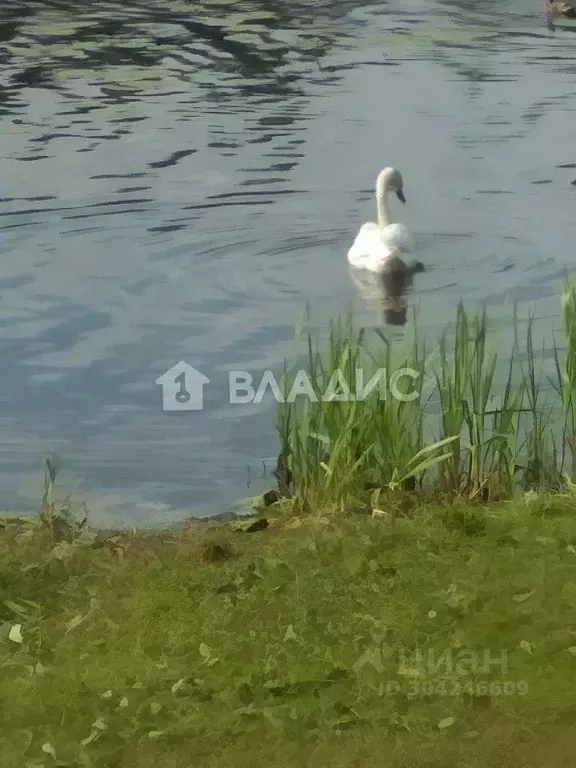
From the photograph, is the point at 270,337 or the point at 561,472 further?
the point at 270,337

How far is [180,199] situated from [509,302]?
3.25 feet

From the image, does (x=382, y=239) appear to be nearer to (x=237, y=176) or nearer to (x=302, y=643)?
(x=237, y=176)

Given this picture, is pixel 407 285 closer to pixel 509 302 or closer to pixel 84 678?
pixel 509 302

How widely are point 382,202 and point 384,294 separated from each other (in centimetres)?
25

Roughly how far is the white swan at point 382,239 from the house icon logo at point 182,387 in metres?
0.55

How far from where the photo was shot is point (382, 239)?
2943 mm

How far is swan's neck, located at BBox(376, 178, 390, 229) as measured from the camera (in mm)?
2871

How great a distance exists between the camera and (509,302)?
118 inches

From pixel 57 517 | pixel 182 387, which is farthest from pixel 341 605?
pixel 182 387

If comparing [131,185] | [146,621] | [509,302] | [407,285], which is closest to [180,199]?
[131,185]

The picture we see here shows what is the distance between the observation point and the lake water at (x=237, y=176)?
288cm

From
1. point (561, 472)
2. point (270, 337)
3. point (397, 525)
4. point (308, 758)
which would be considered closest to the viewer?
point (308, 758)

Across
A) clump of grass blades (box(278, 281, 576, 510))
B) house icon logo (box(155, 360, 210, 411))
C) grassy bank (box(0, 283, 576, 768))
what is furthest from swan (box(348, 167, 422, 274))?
house icon logo (box(155, 360, 210, 411))

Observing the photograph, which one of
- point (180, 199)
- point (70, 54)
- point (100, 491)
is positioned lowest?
point (100, 491)
